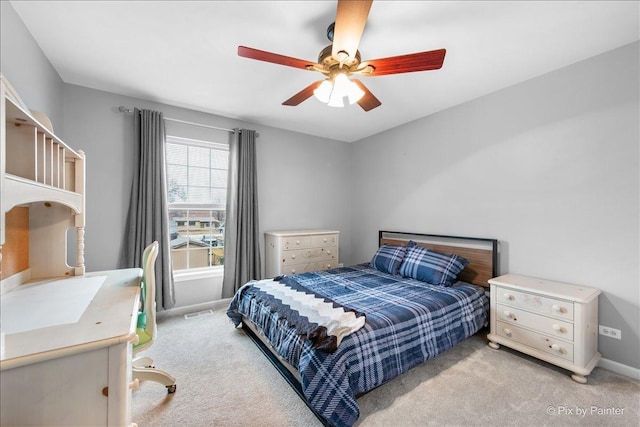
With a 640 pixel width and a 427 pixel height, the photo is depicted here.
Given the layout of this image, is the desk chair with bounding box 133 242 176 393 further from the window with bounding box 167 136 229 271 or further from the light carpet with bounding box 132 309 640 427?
the window with bounding box 167 136 229 271

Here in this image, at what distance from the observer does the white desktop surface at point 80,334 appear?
2.52 ft

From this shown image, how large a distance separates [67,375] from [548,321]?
115 inches

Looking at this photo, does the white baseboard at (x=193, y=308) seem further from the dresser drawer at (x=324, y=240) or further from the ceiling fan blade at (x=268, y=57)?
the ceiling fan blade at (x=268, y=57)

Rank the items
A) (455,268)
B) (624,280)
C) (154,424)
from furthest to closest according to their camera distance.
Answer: (455,268), (624,280), (154,424)

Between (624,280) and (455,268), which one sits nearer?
(624,280)

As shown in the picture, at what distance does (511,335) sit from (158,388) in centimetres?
288

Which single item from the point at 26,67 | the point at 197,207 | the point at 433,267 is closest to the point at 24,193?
the point at 26,67

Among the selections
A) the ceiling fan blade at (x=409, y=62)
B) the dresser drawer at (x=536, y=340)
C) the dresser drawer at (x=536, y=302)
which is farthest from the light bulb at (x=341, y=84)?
the dresser drawer at (x=536, y=340)

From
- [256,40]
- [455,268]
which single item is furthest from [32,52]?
[455,268]

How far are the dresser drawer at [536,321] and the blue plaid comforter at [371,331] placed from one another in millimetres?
190

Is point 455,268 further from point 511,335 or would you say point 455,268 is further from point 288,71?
point 288,71

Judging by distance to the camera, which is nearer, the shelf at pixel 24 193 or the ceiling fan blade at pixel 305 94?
the shelf at pixel 24 193

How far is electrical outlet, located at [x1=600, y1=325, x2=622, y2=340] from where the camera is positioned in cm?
205

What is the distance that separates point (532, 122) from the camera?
2.49 m
